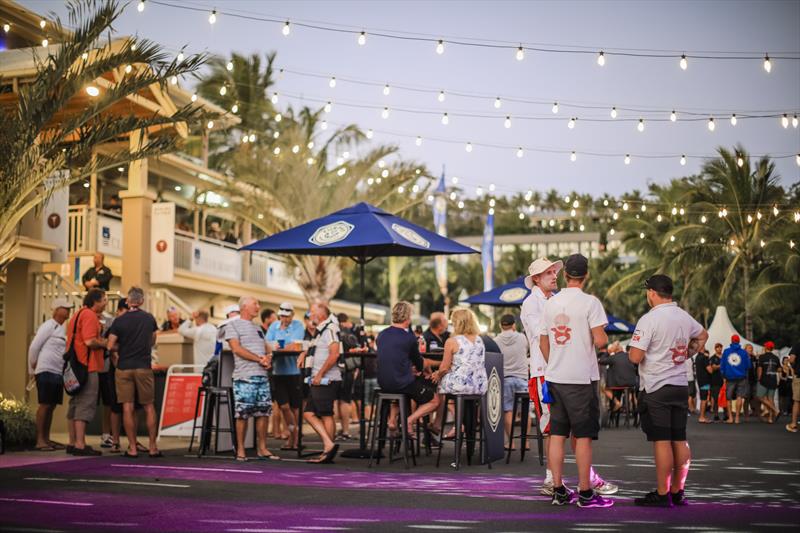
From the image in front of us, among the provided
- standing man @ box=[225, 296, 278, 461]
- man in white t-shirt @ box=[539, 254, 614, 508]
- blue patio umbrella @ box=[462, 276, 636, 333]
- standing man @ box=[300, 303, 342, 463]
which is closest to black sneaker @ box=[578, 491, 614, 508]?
man in white t-shirt @ box=[539, 254, 614, 508]

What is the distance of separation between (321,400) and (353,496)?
2706 mm

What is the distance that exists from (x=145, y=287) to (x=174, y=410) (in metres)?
6.56

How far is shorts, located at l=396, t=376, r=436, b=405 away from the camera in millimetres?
10070

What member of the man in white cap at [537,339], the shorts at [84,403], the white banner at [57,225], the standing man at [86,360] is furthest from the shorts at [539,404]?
the white banner at [57,225]

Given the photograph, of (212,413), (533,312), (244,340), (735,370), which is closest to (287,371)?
(212,413)

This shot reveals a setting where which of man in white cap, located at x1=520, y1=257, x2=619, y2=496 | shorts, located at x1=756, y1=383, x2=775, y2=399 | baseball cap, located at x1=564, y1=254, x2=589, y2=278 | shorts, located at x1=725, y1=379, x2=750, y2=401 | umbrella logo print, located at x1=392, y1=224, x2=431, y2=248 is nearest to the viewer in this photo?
baseball cap, located at x1=564, y1=254, x2=589, y2=278

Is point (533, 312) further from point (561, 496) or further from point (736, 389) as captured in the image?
point (736, 389)

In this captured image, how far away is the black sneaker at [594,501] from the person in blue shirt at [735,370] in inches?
553

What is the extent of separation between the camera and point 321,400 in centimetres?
1051

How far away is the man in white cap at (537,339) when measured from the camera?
Answer: 800 cm

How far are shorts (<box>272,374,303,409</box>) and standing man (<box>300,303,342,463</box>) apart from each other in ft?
6.97

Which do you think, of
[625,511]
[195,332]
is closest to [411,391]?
[625,511]

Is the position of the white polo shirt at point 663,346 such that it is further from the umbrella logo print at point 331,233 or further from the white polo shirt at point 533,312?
the umbrella logo print at point 331,233

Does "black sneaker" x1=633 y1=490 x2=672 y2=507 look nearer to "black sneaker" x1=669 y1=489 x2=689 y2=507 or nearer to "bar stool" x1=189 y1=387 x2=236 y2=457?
"black sneaker" x1=669 y1=489 x2=689 y2=507
